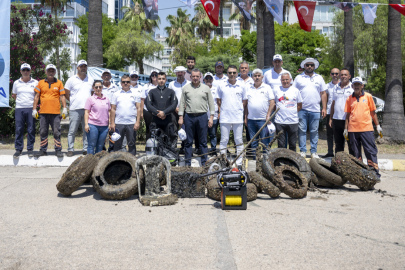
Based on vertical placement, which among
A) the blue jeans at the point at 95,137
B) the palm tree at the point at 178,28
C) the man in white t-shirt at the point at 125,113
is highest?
the palm tree at the point at 178,28

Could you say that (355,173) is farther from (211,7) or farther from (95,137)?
(211,7)

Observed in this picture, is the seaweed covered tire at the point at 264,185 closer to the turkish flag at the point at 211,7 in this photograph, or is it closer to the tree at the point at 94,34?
the turkish flag at the point at 211,7

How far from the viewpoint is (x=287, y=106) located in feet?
28.2

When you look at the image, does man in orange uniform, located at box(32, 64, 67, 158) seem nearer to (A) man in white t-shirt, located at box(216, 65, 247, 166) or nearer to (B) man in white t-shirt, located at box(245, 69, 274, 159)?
(A) man in white t-shirt, located at box(216, 65, 247, 166)

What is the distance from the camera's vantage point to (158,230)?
15.4 feet

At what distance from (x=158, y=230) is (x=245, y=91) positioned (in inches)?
186

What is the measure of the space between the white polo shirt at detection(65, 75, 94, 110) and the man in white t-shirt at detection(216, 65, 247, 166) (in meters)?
3.26

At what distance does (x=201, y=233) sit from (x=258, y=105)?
15.0 ft

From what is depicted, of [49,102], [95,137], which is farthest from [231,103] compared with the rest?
[49,102]

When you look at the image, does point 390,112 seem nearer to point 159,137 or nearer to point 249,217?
point 159,137

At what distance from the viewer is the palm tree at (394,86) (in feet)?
44.1

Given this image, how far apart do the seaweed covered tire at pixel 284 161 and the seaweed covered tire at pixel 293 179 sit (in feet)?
0.59

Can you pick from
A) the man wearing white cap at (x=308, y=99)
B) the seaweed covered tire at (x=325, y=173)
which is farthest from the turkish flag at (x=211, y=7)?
the seaweed covered tire at (x=325, y=173)

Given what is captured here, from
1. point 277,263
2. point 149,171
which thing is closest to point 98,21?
point 149,171
